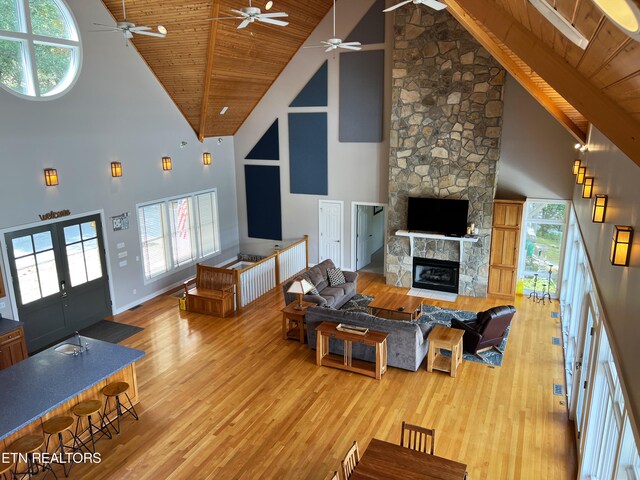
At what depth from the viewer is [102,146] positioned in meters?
9.29

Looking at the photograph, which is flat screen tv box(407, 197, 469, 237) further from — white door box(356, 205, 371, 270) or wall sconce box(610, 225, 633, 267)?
wall sconce box(610, 225, 633, 267)

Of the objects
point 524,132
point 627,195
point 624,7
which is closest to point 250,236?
point 524,132

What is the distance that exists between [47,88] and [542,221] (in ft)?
33.9

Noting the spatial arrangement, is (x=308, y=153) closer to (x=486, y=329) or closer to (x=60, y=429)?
(x=486, y=329)

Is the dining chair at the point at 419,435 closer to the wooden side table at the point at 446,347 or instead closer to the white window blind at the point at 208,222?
the wooden side table at the point at 446,347

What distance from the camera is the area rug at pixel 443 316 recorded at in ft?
26.2

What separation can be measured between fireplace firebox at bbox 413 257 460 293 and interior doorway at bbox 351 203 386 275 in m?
1.41

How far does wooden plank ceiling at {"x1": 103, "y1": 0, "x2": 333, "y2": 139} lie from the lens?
859 cm

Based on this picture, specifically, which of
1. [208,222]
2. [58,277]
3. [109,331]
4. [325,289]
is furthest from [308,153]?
[58,277]

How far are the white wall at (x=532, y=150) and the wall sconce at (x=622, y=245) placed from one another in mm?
7435

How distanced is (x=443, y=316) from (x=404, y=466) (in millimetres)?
5679

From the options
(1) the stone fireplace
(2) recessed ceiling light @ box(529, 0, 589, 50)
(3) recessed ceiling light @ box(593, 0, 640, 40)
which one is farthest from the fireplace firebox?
(3) recessed ceiling light @ box(593, 0, 640, 40)

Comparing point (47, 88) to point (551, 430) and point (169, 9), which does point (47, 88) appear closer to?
point (169, 9)

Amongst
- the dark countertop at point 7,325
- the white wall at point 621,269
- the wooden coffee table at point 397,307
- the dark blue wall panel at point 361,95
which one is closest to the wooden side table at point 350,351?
the wooden coffee table at point 397,307
